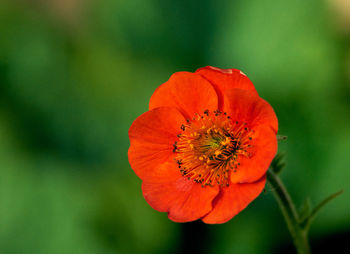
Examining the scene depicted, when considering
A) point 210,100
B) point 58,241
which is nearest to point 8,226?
point 58,241

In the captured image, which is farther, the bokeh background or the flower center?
the bokeh background

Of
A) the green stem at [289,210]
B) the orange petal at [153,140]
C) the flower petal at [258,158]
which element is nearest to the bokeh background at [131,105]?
the green stem at [289,210]

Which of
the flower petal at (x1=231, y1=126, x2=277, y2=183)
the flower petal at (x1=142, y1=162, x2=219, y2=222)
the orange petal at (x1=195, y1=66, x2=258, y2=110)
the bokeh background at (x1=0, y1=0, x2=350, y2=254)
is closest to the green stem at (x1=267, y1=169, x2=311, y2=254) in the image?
the flower petal at (x1=231, y1=126, x2=277, y2=183)

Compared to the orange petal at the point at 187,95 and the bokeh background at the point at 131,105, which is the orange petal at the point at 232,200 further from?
the bokeh background at the point at 131,105

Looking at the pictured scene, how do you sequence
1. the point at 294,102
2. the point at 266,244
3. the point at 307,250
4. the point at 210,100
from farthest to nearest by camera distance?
the point at 294,102
the point at 266,244
the point at 307,250
the point at 210,100

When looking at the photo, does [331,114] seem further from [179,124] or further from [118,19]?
[118,19]

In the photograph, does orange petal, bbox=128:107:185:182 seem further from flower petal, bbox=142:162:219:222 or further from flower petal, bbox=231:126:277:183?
flower petal, bbox=231:126:277:183
